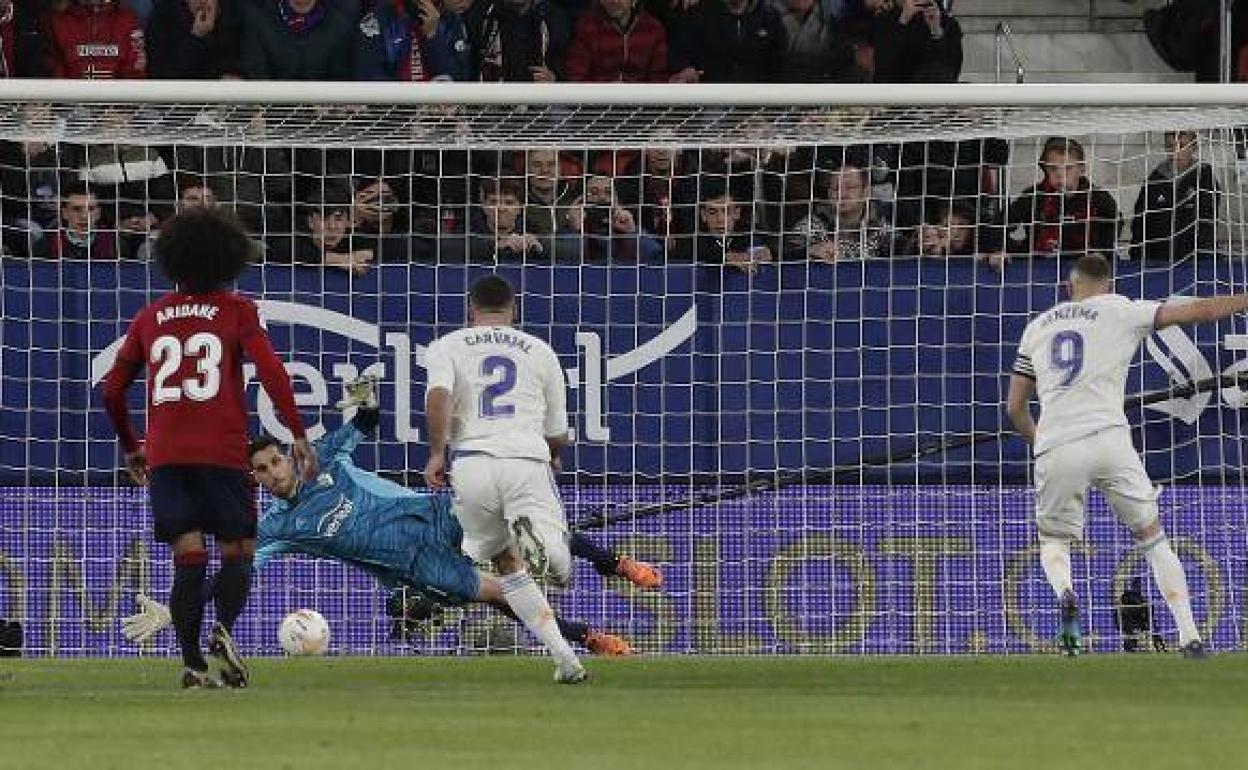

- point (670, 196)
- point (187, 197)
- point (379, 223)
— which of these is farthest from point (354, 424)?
point (670, 196)

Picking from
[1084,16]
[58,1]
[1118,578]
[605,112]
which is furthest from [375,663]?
[1084,16]

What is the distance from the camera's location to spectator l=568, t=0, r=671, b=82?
20.2 m

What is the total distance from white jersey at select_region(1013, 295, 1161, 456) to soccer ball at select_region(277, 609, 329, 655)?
408cm

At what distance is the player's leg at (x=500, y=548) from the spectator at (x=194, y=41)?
Answer: 6.13 metres

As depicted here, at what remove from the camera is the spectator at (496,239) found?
17703 millimetres

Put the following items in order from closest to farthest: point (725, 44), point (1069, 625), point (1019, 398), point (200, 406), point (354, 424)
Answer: point (200, 406) < point (1069, 625) < point (1019, 398) < point (354, 424) < point (725, 44)

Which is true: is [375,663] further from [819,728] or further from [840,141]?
[819,728]

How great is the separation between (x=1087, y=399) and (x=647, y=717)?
4579 mm

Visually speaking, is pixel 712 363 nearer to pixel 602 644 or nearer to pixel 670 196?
pixel 670 196

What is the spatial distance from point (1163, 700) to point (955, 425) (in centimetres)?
575

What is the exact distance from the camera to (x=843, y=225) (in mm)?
17781

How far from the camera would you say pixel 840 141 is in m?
17.0

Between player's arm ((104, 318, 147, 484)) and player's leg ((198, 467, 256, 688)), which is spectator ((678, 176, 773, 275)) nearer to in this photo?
player's leg ((198, 467, 256, 688))

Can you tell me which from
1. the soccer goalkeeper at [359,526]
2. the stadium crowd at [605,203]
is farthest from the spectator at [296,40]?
the soccer goalkeeper at [359,526]
